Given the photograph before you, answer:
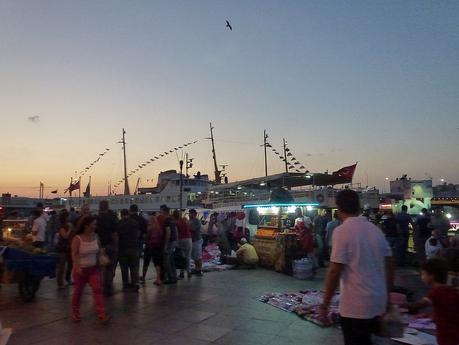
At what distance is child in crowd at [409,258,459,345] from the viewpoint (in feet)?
12.8

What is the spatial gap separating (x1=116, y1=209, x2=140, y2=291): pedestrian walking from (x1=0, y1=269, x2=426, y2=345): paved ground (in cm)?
42

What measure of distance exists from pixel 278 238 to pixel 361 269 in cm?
956

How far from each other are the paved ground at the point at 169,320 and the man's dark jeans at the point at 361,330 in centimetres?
279

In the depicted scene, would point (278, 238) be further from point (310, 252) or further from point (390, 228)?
point (390, 228)

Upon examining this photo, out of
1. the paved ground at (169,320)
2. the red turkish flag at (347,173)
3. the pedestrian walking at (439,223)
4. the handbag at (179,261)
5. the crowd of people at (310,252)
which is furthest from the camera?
the red turkish flag at (347,173)

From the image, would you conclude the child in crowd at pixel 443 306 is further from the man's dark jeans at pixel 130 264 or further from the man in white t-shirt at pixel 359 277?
the man's dark jeans at pixel 130 264

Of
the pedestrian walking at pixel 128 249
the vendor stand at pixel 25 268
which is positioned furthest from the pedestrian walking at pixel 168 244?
the vendor stand at pixel 25 268

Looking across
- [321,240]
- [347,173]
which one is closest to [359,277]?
[321,240]

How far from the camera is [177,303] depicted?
8461 millimetres

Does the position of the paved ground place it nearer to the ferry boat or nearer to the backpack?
the backpack

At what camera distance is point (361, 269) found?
11.4 ft

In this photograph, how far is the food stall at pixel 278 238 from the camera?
12.4m

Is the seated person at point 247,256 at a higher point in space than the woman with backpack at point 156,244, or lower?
lower

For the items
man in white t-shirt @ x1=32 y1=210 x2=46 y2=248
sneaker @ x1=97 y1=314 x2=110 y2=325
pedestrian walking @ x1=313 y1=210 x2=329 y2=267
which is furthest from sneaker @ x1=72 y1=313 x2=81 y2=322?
pedestrian walking @ x1=313 y1=210 x2=329 y2=267
